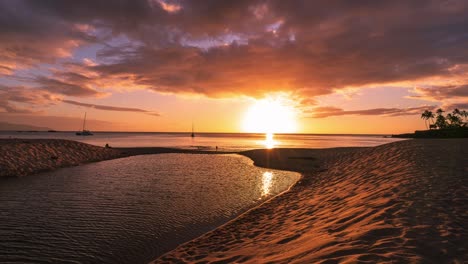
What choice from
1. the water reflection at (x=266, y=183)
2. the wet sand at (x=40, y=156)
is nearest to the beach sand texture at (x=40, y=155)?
the wet sand at (x=40, y=156)

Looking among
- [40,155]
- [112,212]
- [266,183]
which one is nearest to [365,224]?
[112,212]

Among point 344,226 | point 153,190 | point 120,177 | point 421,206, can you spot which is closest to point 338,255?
point 344,226

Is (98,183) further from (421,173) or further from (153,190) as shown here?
(421,173)

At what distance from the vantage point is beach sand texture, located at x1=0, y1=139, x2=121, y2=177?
21117 millimetres

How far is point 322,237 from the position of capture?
20.8ft

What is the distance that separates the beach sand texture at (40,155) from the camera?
21117 millimetres

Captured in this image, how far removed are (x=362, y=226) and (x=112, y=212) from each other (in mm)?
10019

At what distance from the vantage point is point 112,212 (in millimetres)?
11023

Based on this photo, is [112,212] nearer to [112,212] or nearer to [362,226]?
[112,212]

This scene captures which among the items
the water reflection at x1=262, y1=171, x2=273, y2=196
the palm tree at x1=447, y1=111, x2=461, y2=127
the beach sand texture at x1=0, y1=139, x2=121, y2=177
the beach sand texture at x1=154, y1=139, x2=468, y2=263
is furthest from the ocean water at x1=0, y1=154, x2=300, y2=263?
the palm tree at x1=447, y1=111, x2=461, y2=127

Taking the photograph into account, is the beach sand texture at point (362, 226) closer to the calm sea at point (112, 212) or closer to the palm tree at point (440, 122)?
the calm sea at point (112, 212)

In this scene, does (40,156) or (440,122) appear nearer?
(40,156)

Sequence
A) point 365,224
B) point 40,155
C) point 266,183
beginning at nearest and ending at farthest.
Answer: point 365,224 < point 266,183 < point 40,155

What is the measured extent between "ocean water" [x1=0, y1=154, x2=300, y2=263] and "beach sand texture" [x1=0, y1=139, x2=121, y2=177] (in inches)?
107
